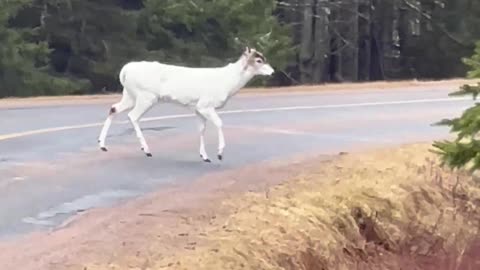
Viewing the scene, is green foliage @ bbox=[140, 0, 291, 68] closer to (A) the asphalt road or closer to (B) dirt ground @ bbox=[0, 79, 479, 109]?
(B) dirt ground @ bbox=[0, 79, 479, 109]

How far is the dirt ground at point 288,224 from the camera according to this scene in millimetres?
9023

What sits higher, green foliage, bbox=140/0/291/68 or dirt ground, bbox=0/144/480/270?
dirt ground, bbox=0/144/480/270

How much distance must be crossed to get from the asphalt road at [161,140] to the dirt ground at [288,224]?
22.7 inches

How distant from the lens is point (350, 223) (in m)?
10.8

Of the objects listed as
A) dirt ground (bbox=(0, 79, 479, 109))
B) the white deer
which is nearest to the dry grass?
the white deer

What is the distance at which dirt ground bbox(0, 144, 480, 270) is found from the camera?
9.02 meters

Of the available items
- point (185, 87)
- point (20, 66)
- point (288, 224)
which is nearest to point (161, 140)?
point (185, 87)

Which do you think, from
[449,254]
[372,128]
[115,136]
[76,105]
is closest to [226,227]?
[449,254]

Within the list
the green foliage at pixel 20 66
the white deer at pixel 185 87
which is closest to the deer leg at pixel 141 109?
the white deer at pixel 185 87

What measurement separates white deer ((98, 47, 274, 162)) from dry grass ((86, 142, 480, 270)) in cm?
146

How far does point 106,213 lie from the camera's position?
1117cm

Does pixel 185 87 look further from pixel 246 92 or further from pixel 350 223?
pixel 246 92

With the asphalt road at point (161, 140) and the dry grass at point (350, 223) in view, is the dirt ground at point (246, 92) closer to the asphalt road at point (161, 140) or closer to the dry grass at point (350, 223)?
the asphalt road at point (161, 140)

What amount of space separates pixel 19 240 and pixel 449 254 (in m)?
3.71
